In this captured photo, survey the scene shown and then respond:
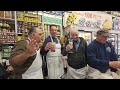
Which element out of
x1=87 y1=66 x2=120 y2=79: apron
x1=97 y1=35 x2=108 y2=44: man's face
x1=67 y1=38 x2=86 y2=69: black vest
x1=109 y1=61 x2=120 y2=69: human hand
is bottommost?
x1=87 y1=66 x2=120 y2=79: apron

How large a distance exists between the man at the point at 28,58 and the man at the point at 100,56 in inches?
→ 28.8

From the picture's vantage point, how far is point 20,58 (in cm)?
249

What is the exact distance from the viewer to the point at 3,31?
10.3 ft

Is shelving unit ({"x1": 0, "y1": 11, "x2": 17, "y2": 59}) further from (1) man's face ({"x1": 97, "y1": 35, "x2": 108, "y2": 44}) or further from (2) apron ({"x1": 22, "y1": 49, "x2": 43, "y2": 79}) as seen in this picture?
(1) man's face ({"x1": 97, "y1": 35, "x2": 108, "y2": 44})

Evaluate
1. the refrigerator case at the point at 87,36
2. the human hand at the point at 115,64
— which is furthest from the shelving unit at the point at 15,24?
the human hand at the point at 115,64

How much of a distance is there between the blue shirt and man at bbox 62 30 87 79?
9cm

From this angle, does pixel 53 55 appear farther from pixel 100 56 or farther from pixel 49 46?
pixel 100 56

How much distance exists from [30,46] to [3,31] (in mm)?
894

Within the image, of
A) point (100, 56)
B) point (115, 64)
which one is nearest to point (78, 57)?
point (100, 56)

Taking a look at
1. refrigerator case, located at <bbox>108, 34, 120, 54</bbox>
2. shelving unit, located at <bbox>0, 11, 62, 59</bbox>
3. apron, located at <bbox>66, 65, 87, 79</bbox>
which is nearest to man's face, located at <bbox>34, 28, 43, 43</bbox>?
shelving unit, located at <bbox>0, 11, 62, 59</bbox>

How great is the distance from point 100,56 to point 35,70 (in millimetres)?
936

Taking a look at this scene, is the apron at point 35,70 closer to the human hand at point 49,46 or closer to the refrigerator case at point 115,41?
the human hand at point 49,46

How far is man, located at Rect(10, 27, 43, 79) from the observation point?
2506 millimetres
